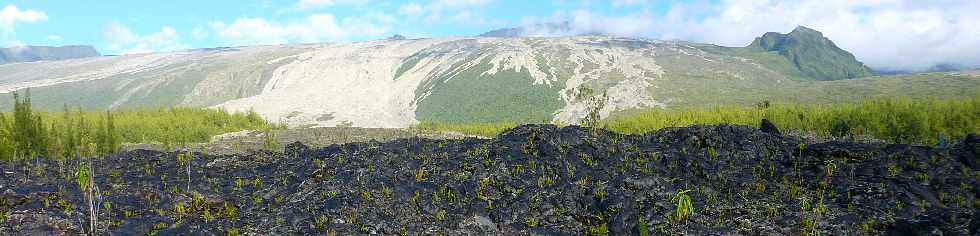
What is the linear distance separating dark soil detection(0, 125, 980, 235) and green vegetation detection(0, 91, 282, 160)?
394 centimetres

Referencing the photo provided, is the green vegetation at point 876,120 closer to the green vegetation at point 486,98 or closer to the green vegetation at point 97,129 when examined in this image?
the green vegetation at point 97,129

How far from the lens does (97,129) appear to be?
50375 millimetres

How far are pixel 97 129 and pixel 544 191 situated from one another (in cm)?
4681

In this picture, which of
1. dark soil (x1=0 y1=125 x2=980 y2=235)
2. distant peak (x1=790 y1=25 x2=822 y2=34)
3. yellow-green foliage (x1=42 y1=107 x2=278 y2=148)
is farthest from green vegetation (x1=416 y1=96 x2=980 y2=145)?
distant peak (x1=790 y1=25 x2=822 y2=34)

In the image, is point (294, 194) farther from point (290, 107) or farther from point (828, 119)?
point (290, 107)

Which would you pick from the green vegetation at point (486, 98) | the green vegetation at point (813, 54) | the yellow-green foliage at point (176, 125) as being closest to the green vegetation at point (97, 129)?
the yellow-green foliage at point (176, 125)

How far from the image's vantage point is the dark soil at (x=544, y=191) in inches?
682

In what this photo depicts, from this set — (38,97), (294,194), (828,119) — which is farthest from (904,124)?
(38,97)

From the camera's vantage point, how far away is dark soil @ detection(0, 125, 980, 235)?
682 inches

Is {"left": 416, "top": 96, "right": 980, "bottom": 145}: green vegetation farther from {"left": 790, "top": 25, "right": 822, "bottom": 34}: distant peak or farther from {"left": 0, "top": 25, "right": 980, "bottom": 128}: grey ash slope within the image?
{"left": 790, "top": 25, "right": 822, "bottom": 34}: distant peak

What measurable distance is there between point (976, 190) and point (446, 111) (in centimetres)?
8840

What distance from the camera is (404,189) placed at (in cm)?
2022

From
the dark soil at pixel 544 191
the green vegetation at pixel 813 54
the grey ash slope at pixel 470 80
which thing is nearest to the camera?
the dark soil at pixel 544 191

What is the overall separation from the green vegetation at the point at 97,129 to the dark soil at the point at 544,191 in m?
3.94
